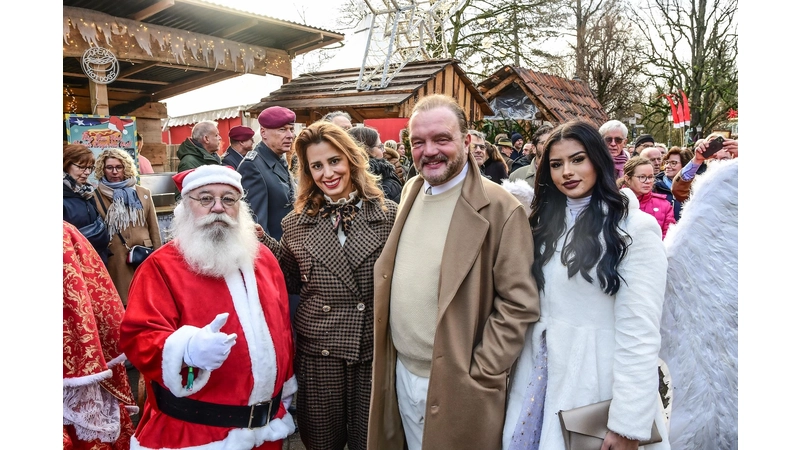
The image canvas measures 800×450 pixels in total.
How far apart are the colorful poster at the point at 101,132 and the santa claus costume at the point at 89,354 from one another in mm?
5257

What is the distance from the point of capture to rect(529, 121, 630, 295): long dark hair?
6.02 ft

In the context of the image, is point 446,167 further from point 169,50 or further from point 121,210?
point 169,50

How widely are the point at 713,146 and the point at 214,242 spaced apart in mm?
3638

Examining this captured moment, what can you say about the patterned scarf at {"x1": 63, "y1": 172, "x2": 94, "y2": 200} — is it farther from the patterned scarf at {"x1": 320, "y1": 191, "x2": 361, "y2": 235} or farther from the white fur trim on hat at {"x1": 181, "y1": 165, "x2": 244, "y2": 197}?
the patterned scarf at {"x1": 320, "y1": 191, "x2": 361, "y2": 235}

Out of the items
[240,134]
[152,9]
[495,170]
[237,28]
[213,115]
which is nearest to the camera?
[240,134]

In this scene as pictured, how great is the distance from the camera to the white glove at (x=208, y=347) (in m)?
1.89

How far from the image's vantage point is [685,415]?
2139 millimetres

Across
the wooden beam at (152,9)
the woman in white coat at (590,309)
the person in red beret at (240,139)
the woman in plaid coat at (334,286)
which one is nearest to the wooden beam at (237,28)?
the wooden beam at (152,9)

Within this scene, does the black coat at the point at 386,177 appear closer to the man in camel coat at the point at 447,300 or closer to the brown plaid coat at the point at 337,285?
the brown plaid coat at the point at 337,285

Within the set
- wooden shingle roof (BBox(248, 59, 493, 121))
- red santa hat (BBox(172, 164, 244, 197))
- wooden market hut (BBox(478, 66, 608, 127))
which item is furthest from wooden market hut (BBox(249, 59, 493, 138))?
red santa hat (BBox(172, 164, 244, 197))

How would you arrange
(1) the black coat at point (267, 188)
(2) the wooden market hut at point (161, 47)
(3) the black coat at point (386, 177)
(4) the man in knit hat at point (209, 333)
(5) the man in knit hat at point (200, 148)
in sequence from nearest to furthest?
(4) the man in knit hat at point (209, 333), (1) the black coat at point (267, 188), (3) the black coat at point (386, 177), (5) the man in knit hat at point (200, 148), (2) the wooden market hut at point (161, 47)

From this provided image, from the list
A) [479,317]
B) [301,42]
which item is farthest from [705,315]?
[301,42]

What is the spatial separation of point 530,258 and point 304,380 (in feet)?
3.85

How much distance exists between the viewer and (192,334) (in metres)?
1.94
